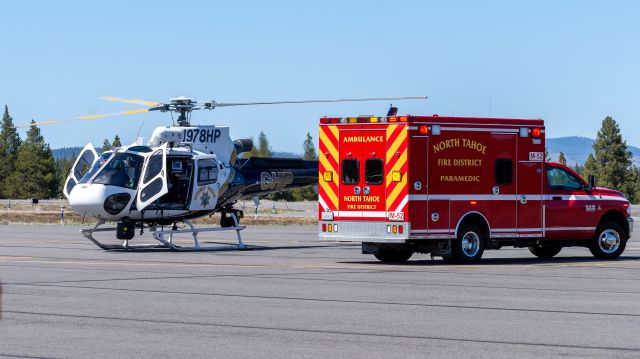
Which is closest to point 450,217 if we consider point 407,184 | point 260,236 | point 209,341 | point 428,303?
point 407,184

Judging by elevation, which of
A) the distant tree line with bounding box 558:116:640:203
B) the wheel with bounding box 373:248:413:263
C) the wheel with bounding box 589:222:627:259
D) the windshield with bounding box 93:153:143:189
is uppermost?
the distant tree line with bounding box 558:116:640:203

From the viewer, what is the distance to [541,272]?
21.0 metres

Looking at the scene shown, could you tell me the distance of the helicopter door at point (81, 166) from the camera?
29.3 metres

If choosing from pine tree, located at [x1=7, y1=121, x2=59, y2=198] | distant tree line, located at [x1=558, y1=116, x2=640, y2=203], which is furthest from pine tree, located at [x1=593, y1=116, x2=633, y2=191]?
pine tree, located at [x1=7, y1=121, x2=59, y2=198]

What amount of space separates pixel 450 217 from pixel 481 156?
1.40 metres

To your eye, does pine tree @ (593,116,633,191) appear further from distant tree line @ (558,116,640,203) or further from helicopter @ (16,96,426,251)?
helicopter @ (16,96,426,251)

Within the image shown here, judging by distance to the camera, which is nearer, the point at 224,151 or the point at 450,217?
the point at 450,217

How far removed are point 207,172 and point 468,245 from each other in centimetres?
863

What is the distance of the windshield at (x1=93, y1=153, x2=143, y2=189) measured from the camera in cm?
2778

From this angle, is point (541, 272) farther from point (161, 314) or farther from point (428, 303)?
point (161, 314)

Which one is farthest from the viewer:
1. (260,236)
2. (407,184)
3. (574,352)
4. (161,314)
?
(260,236)

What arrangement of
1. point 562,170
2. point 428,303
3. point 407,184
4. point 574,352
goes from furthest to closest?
1. point 562,170
2. point 407,184
3. point 428,303
4. point 574,352

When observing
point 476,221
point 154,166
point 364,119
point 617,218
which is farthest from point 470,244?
point 154,166

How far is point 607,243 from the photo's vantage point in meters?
25.2
